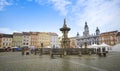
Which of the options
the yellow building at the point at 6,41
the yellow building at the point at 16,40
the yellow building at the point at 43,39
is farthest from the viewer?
the yellow building at the point at 43,39

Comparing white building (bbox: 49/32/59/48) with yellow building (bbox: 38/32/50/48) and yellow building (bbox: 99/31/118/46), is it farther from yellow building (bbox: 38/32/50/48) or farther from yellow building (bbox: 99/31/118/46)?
yellow building (bbox: 99/31/118/46)

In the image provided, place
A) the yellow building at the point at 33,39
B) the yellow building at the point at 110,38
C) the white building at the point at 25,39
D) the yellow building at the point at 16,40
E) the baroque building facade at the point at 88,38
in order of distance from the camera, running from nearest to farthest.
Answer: the yellow building at the point at 110,38 < the yellow building at the point at 16,40 < the white building at the point at 25,39 < the yellow building at the point at 33,39 < the baroque building facade at the point at 88,38

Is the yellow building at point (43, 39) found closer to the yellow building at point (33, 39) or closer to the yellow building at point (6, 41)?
the yellow building at point (33, 39)

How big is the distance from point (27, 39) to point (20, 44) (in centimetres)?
578

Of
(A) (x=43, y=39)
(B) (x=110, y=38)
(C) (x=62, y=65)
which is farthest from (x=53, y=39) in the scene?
(C) (x=62, y=65)

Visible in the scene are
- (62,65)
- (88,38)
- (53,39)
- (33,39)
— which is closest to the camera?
(62,65)

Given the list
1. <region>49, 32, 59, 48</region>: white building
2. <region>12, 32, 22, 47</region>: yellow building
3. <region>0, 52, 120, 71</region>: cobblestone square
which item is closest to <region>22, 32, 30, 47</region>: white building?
<region>12, 32, 22, 47</region>: yellow building

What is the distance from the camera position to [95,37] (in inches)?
3994

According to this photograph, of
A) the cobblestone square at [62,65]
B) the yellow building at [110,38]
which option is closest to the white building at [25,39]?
the yellow building at [110,38]

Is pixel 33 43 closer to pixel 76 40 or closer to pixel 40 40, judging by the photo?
pixel 40 40

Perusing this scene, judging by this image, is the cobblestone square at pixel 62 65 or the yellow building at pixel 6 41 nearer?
the cobblestone square at pixel 62 65

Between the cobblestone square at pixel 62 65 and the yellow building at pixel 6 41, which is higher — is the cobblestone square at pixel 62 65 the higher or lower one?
the lower one

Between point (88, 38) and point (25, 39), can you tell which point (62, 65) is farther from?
point (88, 38)

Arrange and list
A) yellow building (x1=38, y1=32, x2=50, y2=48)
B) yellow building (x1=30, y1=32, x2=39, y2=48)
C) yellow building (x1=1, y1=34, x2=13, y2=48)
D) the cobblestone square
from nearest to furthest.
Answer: the cobblestone square < yellow building (x1=1, y1=34, x2=13, y2=48) < yellow building (x1=30, y1=32, x2=39, y2=48) < yellow building (x1=38, y1=32, x2=50, y2=48)
